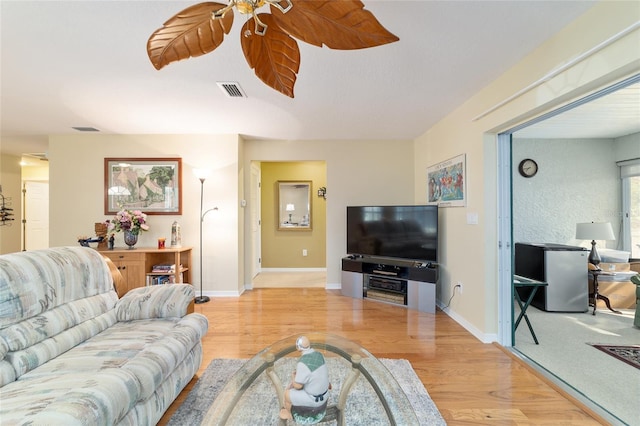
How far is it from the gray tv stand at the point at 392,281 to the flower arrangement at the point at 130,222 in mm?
2924

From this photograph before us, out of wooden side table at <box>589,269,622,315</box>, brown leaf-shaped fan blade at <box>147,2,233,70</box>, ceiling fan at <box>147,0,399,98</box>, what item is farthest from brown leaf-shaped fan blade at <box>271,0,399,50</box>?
wooden side table at <box>589,269,622,315</box>

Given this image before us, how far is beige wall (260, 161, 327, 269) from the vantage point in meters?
5.76

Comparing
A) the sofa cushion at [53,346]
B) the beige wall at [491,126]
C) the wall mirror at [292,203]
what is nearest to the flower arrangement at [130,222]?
the sofa cushion at [53,346]

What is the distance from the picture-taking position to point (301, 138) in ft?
14.1

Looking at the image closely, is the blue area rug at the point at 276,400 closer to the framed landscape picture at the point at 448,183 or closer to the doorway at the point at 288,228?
the framed landscape picture at the point at 448,183

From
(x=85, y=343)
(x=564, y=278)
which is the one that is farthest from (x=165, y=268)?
(x=564, y=278)

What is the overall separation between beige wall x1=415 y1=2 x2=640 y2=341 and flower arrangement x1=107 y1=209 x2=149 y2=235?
13.4 ft

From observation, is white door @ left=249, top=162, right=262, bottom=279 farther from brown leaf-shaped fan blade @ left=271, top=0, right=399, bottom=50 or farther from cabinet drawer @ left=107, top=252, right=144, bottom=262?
brown leaf-shaped fan blade @ left=271, top=0, right=399, bottom=50

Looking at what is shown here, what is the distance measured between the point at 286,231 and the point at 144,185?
272 centimetres

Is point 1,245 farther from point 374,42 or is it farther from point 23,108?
point 374,42

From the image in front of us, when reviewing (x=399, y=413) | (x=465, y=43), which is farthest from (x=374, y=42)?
(x=399, y=413)

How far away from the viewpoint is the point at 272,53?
51.3 inches

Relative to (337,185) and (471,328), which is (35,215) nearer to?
(337,185)

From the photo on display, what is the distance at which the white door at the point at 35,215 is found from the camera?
5797 millimetres
